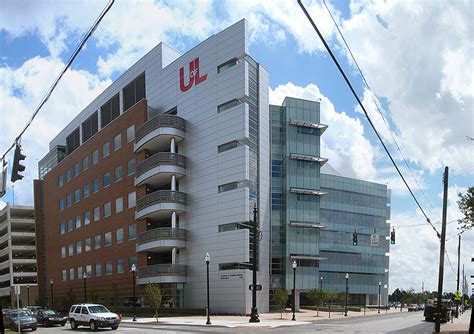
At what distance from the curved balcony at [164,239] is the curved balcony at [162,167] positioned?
5937 mm

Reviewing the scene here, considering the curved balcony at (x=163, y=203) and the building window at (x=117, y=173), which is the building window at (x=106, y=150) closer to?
the building window at (x=117, y=173)

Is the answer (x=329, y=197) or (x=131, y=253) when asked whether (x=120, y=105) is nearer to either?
(x=131, y=253)

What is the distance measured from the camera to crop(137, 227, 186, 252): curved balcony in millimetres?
52781

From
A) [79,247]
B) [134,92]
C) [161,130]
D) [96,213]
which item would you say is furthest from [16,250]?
[161,130]

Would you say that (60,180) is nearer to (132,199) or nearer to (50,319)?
(132,199)

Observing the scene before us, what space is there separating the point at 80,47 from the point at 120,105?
52.5 metres

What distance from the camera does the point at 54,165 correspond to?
292ft

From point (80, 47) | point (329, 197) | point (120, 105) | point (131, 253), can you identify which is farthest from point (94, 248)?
point (80, 47)

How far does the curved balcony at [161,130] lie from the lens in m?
54.2

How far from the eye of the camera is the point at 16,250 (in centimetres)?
11112

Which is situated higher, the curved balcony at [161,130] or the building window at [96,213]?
the curved balcony at [161,130]

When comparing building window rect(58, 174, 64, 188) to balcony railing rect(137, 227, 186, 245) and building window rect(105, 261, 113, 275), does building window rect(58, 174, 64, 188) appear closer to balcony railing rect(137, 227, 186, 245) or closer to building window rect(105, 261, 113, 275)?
building window rect(105, 261, 113, 275)

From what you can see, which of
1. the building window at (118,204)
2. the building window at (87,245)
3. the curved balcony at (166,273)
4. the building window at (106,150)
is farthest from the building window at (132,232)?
the building window at (87,245)

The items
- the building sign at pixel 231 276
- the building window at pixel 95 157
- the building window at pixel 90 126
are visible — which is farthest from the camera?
the building window at pixel 90 126
